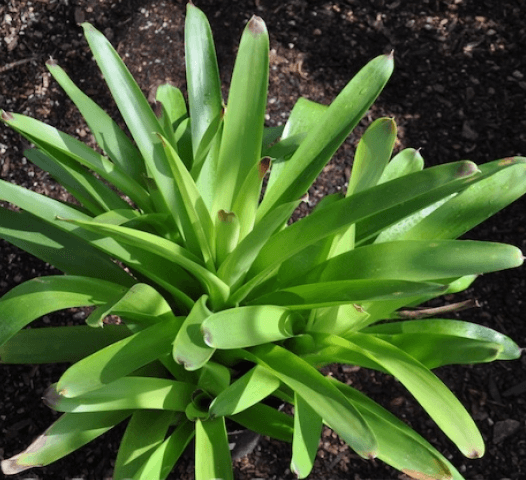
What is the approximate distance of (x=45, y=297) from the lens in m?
1.13

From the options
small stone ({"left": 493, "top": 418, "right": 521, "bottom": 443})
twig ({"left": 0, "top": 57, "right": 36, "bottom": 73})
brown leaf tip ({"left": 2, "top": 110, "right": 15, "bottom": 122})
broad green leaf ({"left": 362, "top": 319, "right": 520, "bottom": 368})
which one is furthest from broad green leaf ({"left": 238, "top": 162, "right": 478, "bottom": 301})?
twig ({"left": 0, "top": 57, "right": 36, "bottom": 73})

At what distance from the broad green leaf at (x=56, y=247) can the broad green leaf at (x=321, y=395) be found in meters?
0.38

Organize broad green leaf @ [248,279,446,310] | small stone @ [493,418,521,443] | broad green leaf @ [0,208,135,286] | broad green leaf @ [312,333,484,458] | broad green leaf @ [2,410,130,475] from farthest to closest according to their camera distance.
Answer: small stone @ [493,418,521,443] → broad green leaf @ [0,208,135,286] → broad green leaf @ [2,410,130,475] → broad green leaf @ [312,333,484,458] → broad green leaf @ [248,279,446,310]

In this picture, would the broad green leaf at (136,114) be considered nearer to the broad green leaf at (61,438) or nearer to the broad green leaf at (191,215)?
the broad green leaf at (191,215)

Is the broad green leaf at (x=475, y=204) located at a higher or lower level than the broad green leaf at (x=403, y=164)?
lower

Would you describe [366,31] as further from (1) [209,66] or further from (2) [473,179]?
(2) [473,179]

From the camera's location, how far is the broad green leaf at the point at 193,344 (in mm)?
1040

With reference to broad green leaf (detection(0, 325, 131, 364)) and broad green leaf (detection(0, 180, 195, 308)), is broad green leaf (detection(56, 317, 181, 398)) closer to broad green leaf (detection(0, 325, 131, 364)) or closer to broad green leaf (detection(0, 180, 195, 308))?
broad green leaf (detection(0, 180, 195, 308))

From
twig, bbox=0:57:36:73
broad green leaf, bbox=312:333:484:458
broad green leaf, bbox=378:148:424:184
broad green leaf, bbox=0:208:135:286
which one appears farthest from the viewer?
twig, bbox=0:57:36:73

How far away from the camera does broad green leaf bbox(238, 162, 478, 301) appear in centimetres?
101

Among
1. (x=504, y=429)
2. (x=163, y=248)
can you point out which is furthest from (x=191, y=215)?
(x=504, y=429)

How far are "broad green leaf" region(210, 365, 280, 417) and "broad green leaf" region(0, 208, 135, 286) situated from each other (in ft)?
1.25

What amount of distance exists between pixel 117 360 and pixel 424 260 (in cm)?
57

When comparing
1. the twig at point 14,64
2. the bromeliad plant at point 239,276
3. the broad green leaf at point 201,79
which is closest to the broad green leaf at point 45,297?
the bromeliad plant at point 239,276
